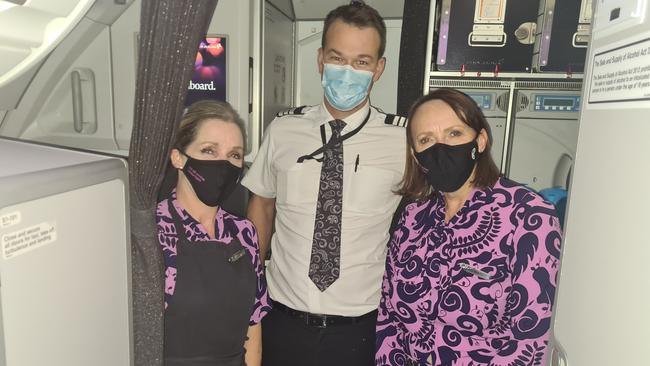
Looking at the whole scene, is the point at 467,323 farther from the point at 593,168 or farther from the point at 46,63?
the point at 46,63

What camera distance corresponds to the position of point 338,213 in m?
1.87

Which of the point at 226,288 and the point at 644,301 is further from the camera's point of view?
the point at 226,288

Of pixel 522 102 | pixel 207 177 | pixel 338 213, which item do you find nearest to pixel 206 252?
pixel 207 177

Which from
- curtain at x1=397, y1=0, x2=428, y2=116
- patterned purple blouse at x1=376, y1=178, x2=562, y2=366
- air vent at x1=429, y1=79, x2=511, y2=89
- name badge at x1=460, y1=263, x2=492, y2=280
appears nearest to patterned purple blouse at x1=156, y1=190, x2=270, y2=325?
patterned purple blouse at x1=376, y1=178, x2=562, y2=366

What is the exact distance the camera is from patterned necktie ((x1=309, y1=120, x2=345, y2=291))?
1.86 metres

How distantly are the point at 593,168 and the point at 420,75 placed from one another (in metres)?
1.99

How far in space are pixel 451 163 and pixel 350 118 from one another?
565mm

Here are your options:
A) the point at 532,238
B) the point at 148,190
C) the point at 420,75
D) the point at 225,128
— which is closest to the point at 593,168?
the point at 532,238

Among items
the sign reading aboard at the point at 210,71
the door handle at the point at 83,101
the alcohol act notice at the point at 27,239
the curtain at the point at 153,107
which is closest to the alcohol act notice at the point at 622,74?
the curtain at the point at 153,107

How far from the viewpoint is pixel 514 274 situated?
1398mm

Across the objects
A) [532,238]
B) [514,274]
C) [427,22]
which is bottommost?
[514,274]

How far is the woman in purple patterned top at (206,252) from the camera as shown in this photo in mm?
1479

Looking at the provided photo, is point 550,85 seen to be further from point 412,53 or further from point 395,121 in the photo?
point 395,121

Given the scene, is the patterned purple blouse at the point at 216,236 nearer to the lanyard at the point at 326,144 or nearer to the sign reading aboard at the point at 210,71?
the lanyard at the point at 326,144
